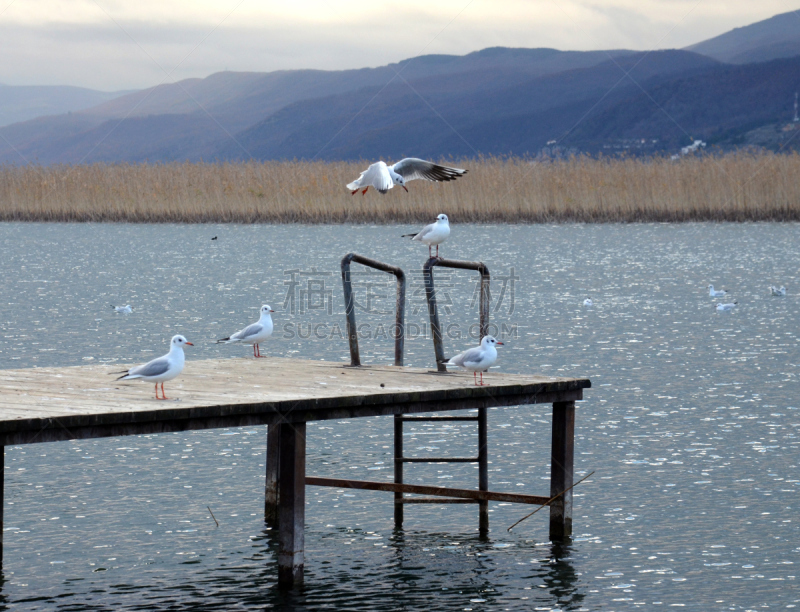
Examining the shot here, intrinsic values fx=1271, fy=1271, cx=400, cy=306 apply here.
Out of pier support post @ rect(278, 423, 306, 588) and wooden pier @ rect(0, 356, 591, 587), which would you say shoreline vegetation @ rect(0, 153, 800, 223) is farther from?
pier support post @ rect(278, 423, 306, 588)

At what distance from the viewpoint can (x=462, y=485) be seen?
409 inches

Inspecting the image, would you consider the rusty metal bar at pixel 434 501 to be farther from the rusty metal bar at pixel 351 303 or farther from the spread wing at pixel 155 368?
the spread wing at pixel 155 368

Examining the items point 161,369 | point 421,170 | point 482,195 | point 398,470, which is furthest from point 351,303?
point 482,195

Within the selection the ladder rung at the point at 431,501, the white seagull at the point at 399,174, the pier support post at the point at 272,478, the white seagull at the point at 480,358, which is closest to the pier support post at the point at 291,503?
the white seagull at the point at 480,358

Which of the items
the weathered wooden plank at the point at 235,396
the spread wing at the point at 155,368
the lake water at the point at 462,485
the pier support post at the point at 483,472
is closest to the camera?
the weathered wooden plank at the point at 235,396

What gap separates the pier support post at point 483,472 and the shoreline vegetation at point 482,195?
22.4 meters

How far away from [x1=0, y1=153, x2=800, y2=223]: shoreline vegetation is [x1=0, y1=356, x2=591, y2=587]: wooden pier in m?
22.9

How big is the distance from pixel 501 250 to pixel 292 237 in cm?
663

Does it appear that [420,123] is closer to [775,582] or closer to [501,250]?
[501,250]

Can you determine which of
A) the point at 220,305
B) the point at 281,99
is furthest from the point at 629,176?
the point at 281,99

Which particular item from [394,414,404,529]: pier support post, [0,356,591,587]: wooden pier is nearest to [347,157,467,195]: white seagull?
[0,356,591,587]: wooden pier

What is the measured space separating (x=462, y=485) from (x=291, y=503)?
295 centimetres

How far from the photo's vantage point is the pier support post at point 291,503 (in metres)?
7.71

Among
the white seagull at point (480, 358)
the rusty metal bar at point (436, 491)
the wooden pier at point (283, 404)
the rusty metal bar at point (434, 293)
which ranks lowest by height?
the rusty metal bar at point (436, 491)
